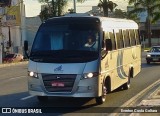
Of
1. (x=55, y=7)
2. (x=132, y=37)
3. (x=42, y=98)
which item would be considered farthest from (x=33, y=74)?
(x=55, y=7)

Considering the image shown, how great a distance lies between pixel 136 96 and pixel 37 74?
3.99 meters

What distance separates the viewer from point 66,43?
13086mm

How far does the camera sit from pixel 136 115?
35.4 feet

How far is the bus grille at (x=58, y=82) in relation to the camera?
40.2ft

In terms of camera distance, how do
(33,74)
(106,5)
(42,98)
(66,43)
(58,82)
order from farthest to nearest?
(106,5), (42,98), (66,43), (33,74), (58,82)

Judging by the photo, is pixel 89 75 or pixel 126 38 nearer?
pixel 89 75

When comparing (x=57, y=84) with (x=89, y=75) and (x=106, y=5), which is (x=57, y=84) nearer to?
(x=89, y=75)

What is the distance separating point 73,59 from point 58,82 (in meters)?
0.72

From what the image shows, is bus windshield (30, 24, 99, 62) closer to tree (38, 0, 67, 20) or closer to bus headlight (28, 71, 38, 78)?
bus headlight (28, 71, 38, 78)

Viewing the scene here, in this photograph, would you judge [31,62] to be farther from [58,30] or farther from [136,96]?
[136,96]

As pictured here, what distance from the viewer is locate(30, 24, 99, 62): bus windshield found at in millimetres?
12661

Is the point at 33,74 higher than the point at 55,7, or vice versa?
the point at 55,7

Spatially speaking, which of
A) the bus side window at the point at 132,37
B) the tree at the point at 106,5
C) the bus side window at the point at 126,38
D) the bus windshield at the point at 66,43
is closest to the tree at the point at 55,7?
the tree at the point at 106,5

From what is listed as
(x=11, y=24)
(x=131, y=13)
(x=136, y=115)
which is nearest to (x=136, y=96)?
(x=136, y=115)
